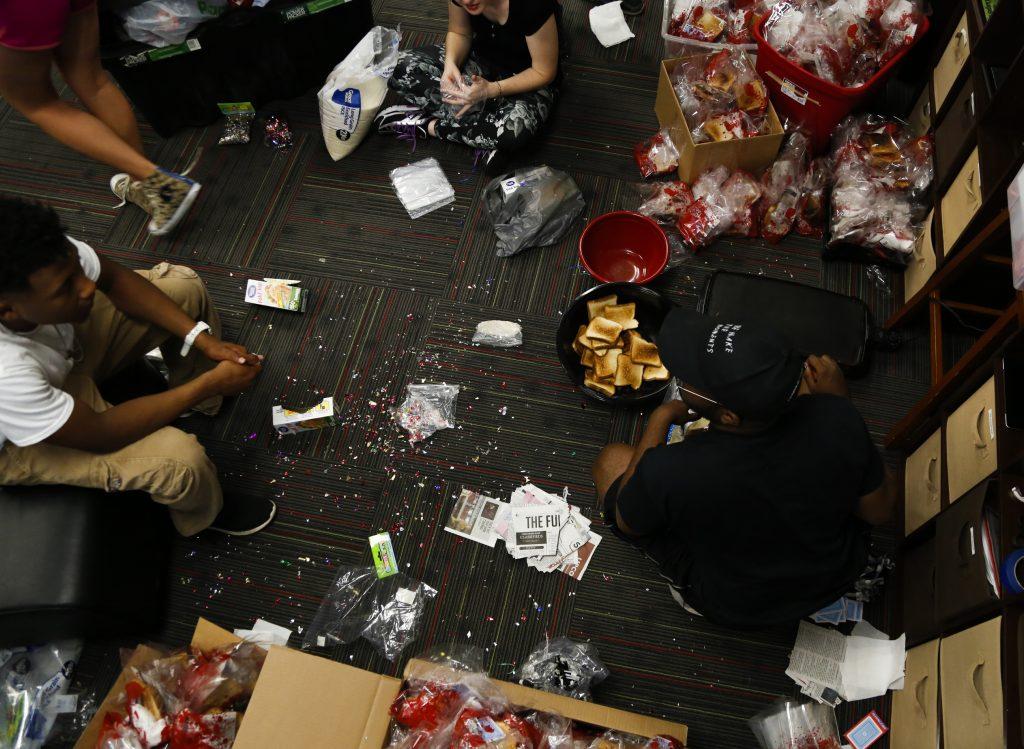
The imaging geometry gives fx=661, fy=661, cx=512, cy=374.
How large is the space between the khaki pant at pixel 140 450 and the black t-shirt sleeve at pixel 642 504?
122cm

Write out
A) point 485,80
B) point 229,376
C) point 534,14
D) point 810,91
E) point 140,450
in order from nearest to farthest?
point 140,450
point 229,376
point 534,14
point 810,91
point 485,80

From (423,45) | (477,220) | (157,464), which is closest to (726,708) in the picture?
(157,464)

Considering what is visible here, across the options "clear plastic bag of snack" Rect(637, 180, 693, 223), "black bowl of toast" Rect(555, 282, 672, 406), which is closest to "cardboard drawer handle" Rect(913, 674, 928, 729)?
"black bowl of toast" Rect(555, 282, 672, 406)

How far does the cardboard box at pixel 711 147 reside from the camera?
2.52 meters

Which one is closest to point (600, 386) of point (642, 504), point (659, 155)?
point (642, 504)

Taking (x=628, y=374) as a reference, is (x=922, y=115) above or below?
above

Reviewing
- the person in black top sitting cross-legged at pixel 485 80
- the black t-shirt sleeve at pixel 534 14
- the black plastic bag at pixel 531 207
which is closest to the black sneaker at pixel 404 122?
the person in black top sitting cross-legged at pixel 485 80

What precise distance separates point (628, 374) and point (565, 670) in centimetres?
97

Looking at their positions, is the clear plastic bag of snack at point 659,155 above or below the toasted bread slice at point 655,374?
above

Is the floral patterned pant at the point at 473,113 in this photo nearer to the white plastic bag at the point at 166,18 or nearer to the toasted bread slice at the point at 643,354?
the white plastic bag at the point at 166,18

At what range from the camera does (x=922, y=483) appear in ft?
6.68

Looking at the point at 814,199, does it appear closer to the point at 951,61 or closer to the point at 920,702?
the point at 951,61

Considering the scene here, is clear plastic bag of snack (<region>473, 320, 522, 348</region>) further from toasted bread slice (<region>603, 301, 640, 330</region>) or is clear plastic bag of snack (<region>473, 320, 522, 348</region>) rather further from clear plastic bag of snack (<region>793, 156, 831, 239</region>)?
clear plastic bag of snack (<region>793, 156, 831, 239</region>)

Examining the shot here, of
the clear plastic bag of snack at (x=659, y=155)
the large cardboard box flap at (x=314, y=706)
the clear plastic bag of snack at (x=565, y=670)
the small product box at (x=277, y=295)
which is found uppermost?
the clear plastic bag of snack at (x=659, y=155)
